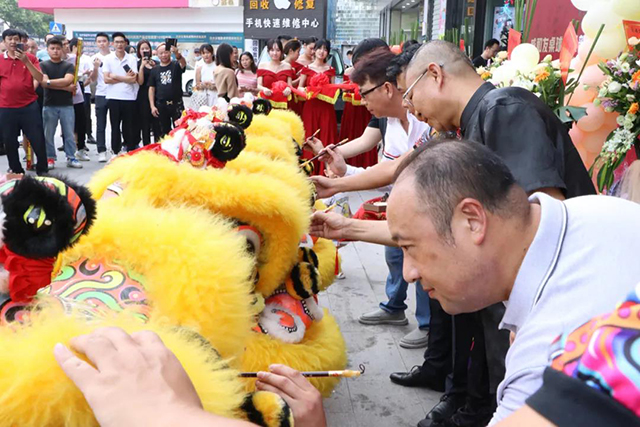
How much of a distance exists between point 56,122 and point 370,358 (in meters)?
6.05

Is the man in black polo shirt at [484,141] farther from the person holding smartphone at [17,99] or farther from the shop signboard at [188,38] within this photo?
the shop signboard at [188,38]

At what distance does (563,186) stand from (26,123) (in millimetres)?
6459

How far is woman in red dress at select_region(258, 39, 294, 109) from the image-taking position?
7.41m

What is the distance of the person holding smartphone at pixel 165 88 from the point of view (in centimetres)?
839

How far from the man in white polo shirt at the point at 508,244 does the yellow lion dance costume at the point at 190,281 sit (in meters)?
0.42

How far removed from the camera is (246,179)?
2.05 metres

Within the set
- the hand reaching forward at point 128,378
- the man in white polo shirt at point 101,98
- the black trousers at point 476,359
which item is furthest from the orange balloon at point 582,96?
the man in white polo shirt at point 101,98

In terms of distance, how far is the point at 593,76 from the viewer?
2.53 metres

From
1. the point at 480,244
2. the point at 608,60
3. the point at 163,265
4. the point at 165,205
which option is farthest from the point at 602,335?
the point at 608,60

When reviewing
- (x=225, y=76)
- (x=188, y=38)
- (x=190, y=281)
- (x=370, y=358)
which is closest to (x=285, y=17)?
(x=225, y=76)

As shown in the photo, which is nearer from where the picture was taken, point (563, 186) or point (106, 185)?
point (563, 186)

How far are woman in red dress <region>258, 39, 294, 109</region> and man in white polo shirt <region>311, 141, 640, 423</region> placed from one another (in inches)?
249

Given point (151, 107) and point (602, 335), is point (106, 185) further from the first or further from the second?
point (151, 107)

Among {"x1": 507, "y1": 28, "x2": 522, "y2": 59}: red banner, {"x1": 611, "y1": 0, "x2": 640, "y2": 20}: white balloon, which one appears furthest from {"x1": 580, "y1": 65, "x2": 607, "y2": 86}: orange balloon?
{"x1": 507, "y1": 28, "x2": 522, "y2": 59}: red banner
